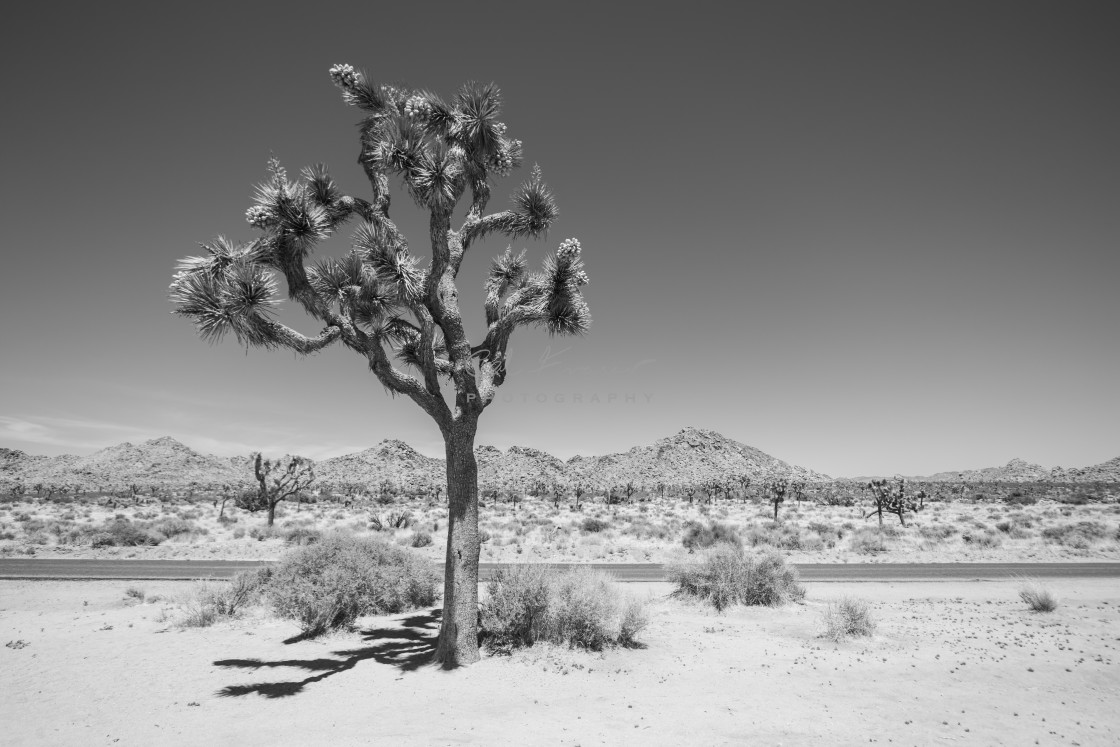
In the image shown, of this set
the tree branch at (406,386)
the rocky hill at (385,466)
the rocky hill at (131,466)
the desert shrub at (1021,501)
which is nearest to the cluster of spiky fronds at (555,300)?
the tree branch at (406,386)

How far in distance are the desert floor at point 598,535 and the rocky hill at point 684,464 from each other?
54.4 meters

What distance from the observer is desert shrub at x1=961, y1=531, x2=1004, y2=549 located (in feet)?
76.9

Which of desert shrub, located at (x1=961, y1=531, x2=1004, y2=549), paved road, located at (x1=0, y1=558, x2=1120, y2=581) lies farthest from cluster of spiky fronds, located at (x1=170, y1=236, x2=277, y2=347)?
desert shrub, located at (x1=961, y1=531, x2=1004, y2=549)

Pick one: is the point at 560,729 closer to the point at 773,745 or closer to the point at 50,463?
the point at 773,745

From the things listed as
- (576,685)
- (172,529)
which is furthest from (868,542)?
(172,529)

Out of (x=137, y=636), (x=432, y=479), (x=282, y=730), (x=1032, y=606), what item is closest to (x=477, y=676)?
(x=282, y=730)

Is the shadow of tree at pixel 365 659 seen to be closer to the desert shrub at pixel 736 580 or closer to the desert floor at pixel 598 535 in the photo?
the desert shrub at pixel 736 580

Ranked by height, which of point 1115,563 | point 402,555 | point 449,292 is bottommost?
point 1115,563

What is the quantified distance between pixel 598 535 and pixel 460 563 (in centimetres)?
1956

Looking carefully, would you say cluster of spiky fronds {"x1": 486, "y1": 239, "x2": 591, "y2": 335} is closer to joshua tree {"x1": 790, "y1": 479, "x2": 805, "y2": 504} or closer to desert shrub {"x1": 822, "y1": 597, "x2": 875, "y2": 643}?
desert shrub {"x1": 822, "y1": 597, "x2": 875, "y2": 643}

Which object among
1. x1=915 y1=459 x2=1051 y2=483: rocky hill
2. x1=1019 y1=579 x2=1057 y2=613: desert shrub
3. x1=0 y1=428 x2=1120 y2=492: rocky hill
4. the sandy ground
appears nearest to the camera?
the sandy ground

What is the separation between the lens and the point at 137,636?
953 centimetres

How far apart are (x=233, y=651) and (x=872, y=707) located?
370 inches

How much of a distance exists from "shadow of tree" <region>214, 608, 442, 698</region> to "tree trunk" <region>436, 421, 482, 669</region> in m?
0.64
